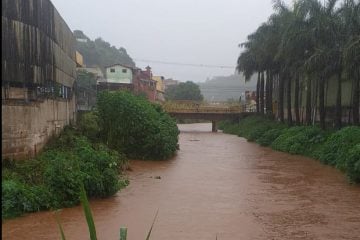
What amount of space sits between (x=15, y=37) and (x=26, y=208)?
580cm

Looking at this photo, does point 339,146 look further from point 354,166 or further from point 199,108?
point 199,108

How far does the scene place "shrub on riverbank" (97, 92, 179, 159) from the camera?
2506 centimetres

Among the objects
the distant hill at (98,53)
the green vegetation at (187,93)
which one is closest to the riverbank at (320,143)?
the green vegetation at (187,93)

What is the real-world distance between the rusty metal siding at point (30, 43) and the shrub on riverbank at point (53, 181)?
2752 millimetres

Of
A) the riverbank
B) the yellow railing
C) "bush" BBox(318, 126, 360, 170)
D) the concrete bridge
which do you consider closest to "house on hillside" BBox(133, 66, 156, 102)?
the yellow railing

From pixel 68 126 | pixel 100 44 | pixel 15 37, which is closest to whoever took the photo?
pixel 15 37

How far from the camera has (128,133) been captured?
82.8 feet

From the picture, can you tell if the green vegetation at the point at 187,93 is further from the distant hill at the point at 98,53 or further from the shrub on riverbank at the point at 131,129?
the shrub on riverbank at the point at 131,129

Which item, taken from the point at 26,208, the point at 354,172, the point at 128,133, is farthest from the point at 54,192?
the point at 128,133

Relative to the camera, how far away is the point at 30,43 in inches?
615

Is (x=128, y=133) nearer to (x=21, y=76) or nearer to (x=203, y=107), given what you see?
(x=21, y=76)

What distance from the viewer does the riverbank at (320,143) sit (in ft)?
57.3

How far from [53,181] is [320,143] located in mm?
18167

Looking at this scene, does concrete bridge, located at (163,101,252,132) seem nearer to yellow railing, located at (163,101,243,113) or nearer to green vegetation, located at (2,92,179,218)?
yellow railing, located at (163,101,243,113)
